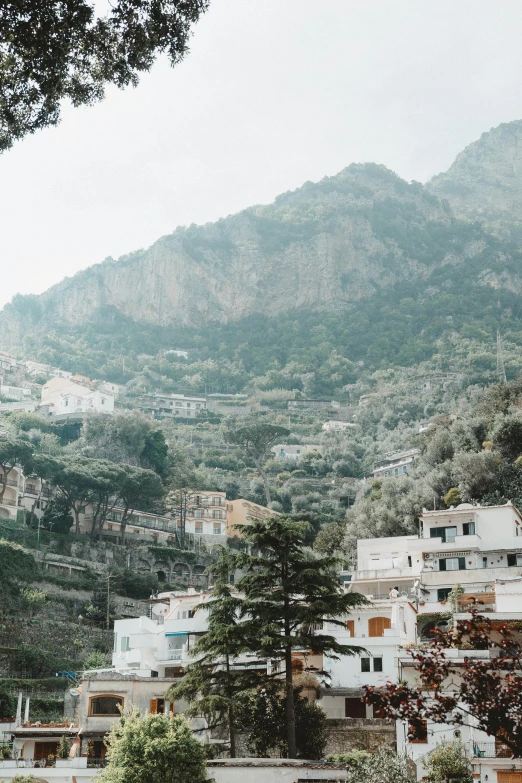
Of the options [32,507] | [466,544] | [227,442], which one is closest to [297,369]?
[227,442]

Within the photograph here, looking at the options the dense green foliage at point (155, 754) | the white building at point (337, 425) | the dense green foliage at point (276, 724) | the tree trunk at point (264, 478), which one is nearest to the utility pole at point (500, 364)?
the white building at point (337, 425)

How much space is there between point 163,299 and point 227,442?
228 feet

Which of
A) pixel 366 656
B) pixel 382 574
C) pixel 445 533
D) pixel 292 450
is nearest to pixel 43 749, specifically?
pixel 366 656

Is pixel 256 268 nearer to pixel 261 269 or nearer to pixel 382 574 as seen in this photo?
pixel 261 269

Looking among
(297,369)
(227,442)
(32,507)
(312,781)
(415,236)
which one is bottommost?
(312,781)

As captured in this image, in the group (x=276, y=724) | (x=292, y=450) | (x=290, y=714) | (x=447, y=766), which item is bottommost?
(x=447, y=766)

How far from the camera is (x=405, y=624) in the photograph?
3300cm

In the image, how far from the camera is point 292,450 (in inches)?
4345

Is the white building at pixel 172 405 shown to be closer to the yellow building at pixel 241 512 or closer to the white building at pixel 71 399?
the white building at pixel 71 399

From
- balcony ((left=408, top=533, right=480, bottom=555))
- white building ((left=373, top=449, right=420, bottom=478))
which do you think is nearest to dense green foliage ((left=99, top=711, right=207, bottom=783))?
→ balcony ((left=408, top=533, right=480, bottom=555))

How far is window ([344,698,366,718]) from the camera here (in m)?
29.8

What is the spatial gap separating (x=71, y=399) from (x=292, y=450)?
2644cm

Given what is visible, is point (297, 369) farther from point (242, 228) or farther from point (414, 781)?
point (414, 781)

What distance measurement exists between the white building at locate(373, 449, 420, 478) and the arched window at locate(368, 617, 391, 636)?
51.1 meters
